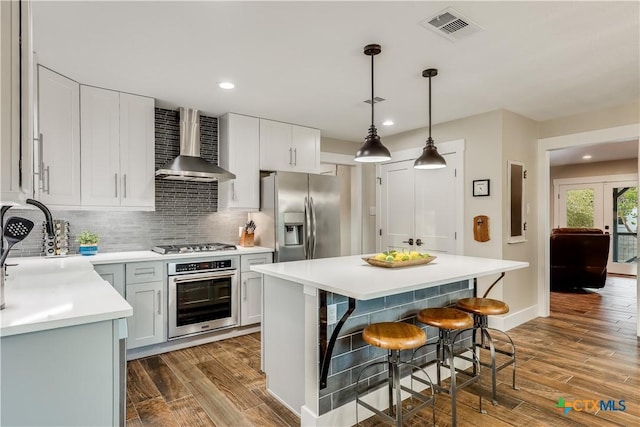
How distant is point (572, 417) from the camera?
2252 millimetres

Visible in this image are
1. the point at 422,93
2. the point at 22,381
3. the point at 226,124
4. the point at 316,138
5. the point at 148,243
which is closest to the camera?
the point at 22,381

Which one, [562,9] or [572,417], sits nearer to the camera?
[562,9]

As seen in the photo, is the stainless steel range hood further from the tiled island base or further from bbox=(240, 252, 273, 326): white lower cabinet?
the tiled island base

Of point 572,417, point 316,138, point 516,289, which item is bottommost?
point 572,417

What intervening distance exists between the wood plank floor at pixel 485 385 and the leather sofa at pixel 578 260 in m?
2.05

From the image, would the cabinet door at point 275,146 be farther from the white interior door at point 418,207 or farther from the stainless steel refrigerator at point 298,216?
the white interior door at point 418,207

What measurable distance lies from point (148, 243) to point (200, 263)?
2.32 feet

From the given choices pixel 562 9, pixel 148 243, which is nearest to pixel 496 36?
pixel 562 9

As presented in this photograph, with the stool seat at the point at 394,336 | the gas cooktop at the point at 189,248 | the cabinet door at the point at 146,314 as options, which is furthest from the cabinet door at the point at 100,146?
the stool seat at the point at 394,336

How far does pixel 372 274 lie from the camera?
2227 mm

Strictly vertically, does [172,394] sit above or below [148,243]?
below

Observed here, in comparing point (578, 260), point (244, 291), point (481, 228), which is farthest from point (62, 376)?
point (578, 260)

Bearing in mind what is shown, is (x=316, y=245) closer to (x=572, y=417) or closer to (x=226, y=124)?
(x=226, y=124)

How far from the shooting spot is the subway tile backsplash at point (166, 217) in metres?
3.36
